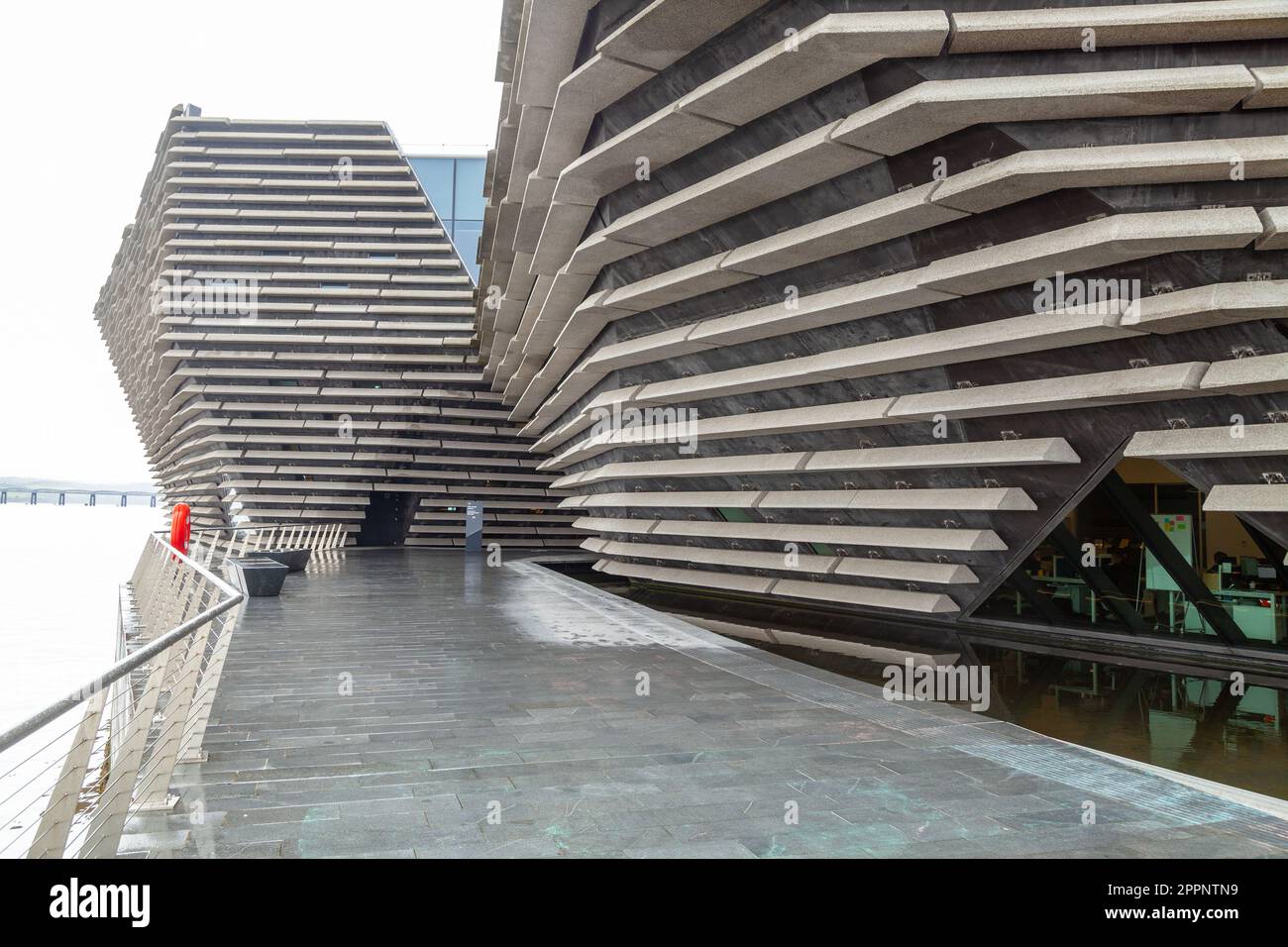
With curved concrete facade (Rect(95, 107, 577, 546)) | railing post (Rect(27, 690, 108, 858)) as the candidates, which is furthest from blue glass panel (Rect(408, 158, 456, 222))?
railing post (Rect(27, 690, 108, 858))

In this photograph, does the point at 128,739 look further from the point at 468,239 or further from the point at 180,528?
the point at 468,239

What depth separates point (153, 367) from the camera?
33156mm

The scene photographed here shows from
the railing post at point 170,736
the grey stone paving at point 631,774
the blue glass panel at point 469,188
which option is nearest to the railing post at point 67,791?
the grey stone paving at point 631,774

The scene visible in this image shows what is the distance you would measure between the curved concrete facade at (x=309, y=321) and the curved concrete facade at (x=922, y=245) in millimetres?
16149

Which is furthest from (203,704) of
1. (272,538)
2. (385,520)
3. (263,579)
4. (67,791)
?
(385,520)

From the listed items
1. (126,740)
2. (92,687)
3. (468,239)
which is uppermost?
(468,239)

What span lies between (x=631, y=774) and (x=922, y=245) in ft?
20.4

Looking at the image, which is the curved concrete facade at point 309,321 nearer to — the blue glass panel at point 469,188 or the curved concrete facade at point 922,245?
the blue glass panel at point 469,188

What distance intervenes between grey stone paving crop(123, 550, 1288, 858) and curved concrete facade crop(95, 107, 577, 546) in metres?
21.4

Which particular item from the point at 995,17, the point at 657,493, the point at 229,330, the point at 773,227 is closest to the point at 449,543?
the point at 229,330

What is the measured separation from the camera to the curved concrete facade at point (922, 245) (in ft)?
24.1

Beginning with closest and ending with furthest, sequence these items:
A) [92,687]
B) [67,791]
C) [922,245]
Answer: [92,687] → [67,791] → [922,245]

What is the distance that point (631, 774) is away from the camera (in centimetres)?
528

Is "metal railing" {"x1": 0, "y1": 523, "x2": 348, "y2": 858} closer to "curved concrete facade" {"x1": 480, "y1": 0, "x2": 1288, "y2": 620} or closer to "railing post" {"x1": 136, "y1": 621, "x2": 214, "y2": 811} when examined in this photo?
"railing post" {"x1": 136, "y1": 621, "x2": 214, "y2": 811}
